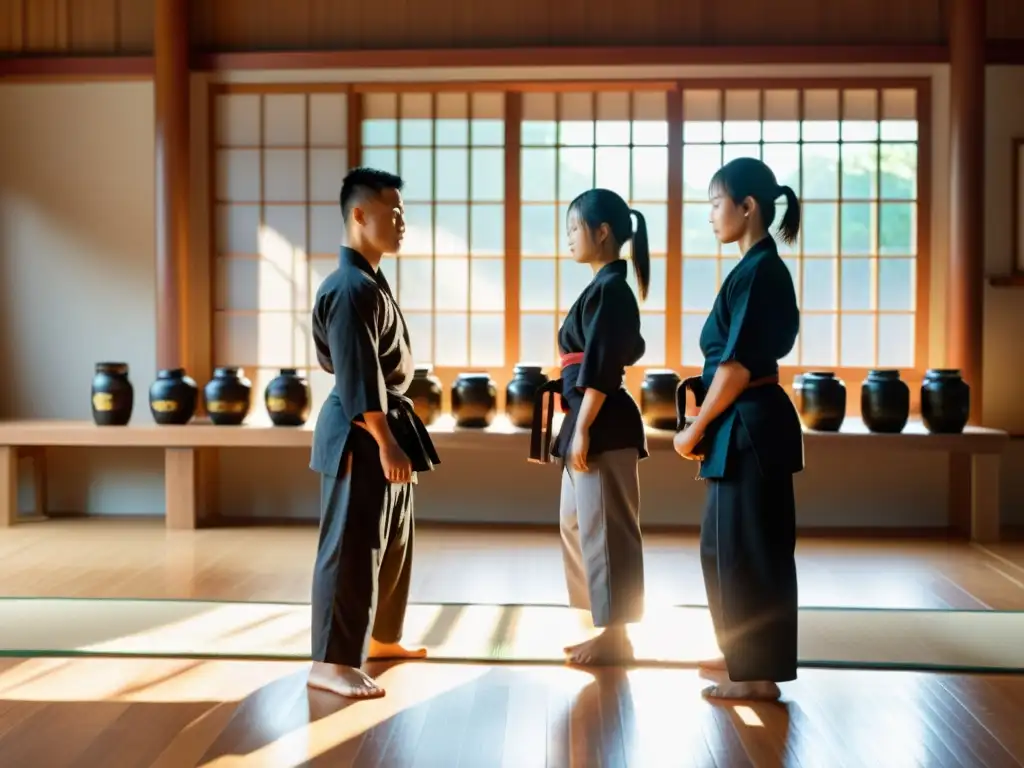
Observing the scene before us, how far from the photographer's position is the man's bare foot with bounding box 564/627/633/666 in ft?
9.63

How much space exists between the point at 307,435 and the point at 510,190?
1570mm

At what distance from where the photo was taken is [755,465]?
2598 mm

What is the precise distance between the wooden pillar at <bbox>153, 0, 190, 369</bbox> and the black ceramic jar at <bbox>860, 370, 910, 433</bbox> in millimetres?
3193

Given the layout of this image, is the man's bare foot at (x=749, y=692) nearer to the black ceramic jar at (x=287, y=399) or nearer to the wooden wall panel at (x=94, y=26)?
the black ceramic jar at (x=287, y=399)

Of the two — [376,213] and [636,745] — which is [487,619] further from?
[376,213]

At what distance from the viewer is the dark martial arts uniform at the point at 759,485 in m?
2.59

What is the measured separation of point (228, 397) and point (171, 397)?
27 cm

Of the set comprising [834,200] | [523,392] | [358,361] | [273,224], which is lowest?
[523,392]

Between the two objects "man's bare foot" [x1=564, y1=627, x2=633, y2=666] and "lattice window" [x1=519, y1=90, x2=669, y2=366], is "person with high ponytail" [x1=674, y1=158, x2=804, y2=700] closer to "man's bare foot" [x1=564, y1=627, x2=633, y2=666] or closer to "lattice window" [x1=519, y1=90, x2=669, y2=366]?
"man's bare foot" [x1=564, y1=627, x2=633, y2=666]

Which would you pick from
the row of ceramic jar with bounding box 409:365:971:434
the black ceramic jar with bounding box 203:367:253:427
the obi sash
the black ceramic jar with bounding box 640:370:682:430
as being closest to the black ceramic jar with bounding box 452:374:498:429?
the row of ceramic jar with bounding box 409:365:971:434

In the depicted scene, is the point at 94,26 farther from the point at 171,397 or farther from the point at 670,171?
the point at 670,171

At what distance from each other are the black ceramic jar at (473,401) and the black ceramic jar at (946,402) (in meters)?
1.91

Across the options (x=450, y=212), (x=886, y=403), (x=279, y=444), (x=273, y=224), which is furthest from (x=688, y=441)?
(x=273, y=224)

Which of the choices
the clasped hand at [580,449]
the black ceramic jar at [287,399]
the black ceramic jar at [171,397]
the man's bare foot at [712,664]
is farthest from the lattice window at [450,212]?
the man's bare foot at [712,664]
